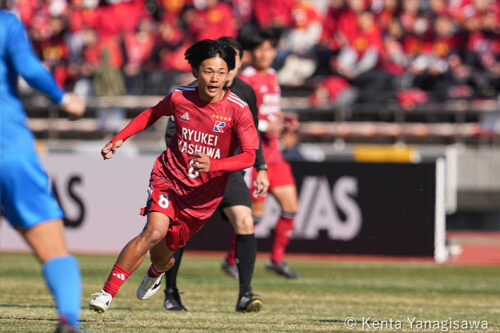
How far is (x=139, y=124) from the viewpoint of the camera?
7.26 metres

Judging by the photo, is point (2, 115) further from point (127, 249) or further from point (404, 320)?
point (404, 320)

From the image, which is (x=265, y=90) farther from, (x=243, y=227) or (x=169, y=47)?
(x=169, y=47)

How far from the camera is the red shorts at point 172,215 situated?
7227 millimetres

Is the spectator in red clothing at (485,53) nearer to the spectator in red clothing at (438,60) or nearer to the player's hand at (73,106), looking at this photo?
the spectator in red clothing at (438,60)

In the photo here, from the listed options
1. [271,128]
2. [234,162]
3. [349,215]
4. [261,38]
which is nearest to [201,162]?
[234,162]

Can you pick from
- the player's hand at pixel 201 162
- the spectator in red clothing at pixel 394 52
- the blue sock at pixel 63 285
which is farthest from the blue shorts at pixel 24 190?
the spectator in red clothing at pixel 394 52

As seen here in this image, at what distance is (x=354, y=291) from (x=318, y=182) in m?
4.69

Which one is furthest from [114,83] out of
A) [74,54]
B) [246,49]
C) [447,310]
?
[447,310]

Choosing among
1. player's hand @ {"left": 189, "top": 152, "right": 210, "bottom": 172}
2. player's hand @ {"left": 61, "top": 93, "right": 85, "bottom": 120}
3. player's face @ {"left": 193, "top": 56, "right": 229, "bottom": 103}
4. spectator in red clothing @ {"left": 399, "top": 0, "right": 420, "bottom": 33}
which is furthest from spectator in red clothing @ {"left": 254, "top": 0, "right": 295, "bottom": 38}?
player's hand @ {"left": 61, "top": 93, "right": 85, "bottom": 120}

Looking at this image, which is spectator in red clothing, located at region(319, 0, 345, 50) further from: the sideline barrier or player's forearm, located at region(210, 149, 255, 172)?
player's forearm, located at region(210, 149, 255, 172)

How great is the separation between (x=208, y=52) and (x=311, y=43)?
1369 cm

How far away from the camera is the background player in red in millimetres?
10602

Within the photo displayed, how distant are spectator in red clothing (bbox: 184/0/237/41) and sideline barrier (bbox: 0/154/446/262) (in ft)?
20.5

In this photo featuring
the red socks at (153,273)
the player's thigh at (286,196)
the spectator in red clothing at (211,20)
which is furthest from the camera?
the spectator in red clothing at (211,20)
